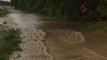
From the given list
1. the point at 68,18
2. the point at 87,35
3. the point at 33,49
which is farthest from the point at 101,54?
the point at 68,18

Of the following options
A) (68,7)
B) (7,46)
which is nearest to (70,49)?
(7,46)

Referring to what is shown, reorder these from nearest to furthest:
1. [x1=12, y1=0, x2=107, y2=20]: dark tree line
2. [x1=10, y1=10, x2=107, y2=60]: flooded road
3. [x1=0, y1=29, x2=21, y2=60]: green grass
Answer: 1. [x1=0, y1=29, x2=21, y2=60]: green grass
2. [x1=10, y1=10, x2=107, y2=60]: flooded road
3. [x1=12, y1=0, x2=107, y2=20]: dark tree line

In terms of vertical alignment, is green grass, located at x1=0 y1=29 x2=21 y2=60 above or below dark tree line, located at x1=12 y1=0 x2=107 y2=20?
above

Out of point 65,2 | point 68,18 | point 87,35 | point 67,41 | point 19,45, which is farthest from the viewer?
point 65,2

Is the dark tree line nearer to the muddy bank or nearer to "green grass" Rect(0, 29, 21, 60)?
the muddy bank

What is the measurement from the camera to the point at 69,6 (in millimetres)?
34281

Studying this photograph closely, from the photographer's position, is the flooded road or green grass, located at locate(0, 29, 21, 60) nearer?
green grass, located at locate(0, 29, 21, 60)

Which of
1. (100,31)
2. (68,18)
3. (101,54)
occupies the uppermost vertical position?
(101,54)

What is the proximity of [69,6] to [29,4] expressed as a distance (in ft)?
86.3

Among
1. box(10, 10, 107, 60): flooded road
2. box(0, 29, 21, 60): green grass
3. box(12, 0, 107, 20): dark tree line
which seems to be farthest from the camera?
box(12, 0, 107, 20): dark tree line

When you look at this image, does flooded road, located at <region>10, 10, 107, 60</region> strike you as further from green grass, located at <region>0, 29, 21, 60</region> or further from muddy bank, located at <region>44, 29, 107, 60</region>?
green grass, located at <region>0, 29, 21, 60</region>

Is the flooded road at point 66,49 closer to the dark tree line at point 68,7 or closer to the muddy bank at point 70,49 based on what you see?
the muddy bank at point 70,49

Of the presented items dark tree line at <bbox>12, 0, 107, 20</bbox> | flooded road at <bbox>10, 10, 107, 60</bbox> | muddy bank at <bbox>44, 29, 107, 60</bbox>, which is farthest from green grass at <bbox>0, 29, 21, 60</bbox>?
dark tree line at <bbox>12, 0, 107, 20</bbox>

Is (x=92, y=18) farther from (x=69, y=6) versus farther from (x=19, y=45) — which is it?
(x=19, y=45)
